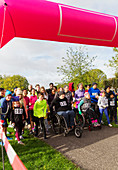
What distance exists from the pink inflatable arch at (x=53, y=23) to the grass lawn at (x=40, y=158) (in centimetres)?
277

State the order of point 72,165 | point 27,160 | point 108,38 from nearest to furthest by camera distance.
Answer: point 108,38, point 72,165, point 27,160

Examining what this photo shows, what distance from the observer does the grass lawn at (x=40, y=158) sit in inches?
135

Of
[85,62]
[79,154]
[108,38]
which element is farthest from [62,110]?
[85,62]

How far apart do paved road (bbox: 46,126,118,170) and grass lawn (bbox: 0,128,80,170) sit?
261mm

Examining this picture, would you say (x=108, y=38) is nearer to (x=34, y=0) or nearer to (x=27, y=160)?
(x=34, y=0)

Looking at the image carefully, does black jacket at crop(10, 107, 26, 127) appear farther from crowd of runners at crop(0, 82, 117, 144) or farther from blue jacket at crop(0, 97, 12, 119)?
blue jacket at crop(0, 97, 12, 119)

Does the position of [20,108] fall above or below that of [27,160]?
above

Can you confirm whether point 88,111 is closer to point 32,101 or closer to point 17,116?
point 32,101

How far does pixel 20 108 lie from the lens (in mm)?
5215

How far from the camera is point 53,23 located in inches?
105

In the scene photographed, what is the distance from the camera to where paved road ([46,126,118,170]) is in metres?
3.52

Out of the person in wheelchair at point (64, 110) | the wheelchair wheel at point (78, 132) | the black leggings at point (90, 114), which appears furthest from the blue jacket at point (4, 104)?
the black leggings at point (90, 114)

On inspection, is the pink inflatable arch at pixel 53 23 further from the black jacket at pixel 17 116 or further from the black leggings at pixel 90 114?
the black leggings at pixel 90 114

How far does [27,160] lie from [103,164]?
1.86m
